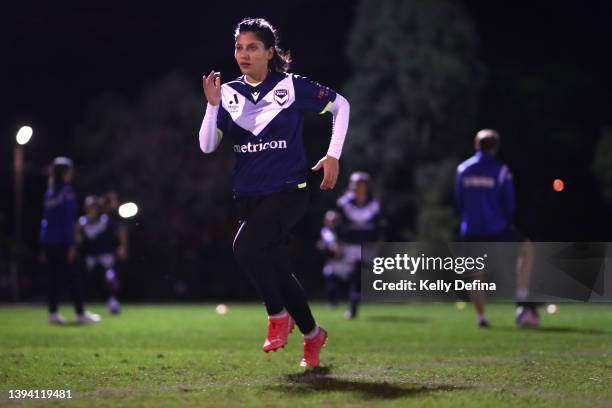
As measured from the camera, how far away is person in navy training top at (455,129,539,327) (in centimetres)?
1077

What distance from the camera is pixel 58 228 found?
39.8 feet

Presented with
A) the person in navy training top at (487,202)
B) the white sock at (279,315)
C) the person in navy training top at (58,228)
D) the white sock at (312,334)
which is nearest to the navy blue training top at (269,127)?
the white sock at (279,315)

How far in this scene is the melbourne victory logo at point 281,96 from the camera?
616 cm

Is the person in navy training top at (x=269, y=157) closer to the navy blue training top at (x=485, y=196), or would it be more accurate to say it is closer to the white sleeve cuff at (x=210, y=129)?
the white sleeve cuff at (x=210, y=129)

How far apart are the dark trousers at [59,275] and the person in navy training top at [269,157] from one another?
22.2 ft

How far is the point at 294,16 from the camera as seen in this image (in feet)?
140

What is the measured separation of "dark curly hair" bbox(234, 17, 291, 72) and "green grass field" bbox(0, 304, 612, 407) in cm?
227

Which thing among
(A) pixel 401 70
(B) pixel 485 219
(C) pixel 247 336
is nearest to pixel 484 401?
(C) pixel 247 336

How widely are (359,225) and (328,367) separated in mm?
7319

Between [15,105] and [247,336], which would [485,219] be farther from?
[15,105]

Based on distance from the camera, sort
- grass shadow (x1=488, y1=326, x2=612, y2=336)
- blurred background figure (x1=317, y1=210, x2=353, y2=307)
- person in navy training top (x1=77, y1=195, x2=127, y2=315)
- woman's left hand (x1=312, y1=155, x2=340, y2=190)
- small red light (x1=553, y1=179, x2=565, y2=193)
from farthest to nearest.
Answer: small red light (x1=553, y1=179, x2=565, y2=193), blurred background figure (x1=317, y1=210, x2=353, y2=307), person in navy training top (x1=77, y1=195, x2=127, y2=315), grass shadow (x1=488, y1=326, x2=612, y2=336), woman's left hand (x1=312, y1=155, x2=340, y2=190)

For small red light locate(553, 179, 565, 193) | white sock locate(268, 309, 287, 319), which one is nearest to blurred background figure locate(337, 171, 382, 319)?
white sock locate(268, 309, 287, 319)

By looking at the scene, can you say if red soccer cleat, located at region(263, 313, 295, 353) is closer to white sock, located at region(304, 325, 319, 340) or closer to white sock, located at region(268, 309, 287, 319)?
white sock, located at region(268, 309, 287, 319)

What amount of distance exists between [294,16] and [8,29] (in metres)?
13.5
